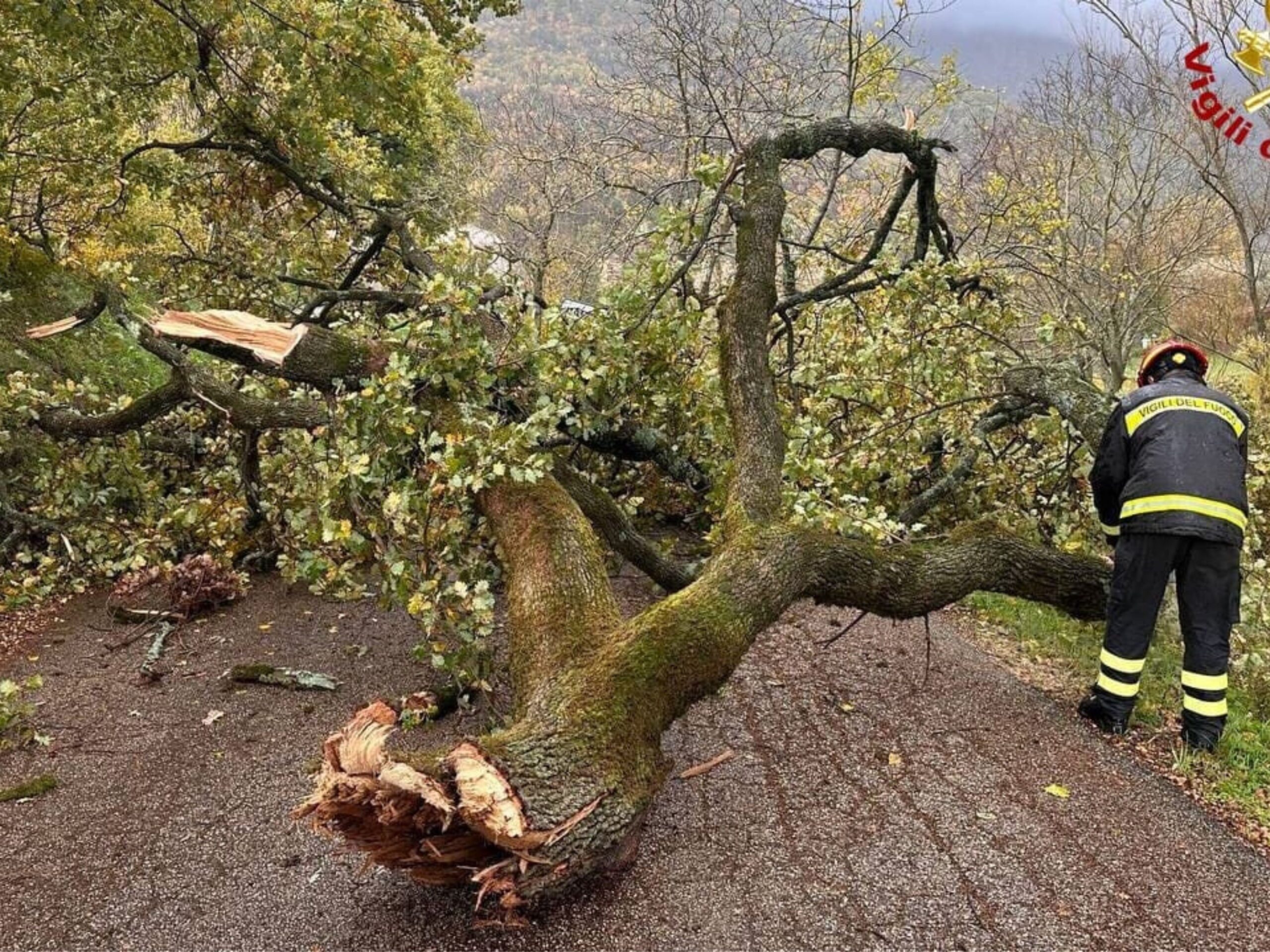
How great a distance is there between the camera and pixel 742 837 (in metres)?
2.51

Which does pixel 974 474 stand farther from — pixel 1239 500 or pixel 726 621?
pixel 726 621

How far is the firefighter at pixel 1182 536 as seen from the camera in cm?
290

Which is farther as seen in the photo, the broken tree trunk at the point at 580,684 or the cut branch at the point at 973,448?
the cut branch at the point at 973,448

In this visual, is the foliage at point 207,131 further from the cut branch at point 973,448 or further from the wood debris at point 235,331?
the cut branch at point 973,448

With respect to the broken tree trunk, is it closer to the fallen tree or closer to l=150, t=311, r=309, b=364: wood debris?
the fallen tree

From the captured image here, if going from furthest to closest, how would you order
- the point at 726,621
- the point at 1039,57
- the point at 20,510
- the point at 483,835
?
the point at 1039,57 < the point at 20,510 < the point at 726,621 < the point at 483,835

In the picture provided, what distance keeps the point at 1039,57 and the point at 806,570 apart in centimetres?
1394

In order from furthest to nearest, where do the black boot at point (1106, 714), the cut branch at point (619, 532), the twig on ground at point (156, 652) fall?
the twig on ground at point (156, 652) → the cut branch at point (619, 532) → the black boot at point (1106, 714)

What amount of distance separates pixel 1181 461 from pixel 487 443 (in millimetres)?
2513

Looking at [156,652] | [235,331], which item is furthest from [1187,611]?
[156,652]

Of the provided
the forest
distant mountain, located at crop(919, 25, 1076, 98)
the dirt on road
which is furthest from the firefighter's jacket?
distant mountain, located at crop(919, 25, 1076, 98)

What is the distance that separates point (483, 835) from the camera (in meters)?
1.74

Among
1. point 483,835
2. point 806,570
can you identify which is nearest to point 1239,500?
point 806,570

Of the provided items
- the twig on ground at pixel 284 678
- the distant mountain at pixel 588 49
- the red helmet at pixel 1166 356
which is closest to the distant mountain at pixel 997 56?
the distant mountain at pixel 588 49
